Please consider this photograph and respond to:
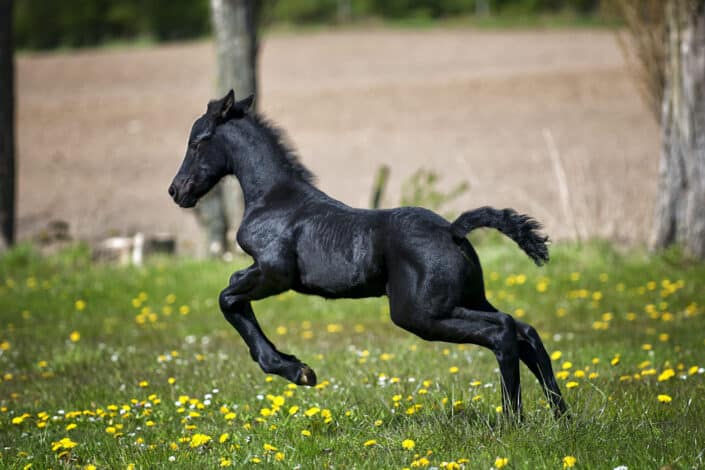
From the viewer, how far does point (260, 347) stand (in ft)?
15.7

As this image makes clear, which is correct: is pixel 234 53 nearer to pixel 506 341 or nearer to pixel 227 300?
pixel 227 300

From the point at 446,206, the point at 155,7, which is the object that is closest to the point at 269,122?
the point at 446,206

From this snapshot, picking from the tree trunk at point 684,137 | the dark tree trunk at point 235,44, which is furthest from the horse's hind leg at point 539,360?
the dark tree trunk at point 235,44

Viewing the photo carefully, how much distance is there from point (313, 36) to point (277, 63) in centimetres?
412

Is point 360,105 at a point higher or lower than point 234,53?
lower

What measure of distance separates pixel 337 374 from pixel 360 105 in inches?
795

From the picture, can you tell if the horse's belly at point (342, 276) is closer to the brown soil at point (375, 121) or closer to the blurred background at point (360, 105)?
the blurred background at point (360, 105)

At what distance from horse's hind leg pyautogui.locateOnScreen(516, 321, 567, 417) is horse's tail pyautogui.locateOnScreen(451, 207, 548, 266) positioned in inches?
16.8

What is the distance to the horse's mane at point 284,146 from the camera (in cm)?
501

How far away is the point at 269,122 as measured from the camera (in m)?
5.10

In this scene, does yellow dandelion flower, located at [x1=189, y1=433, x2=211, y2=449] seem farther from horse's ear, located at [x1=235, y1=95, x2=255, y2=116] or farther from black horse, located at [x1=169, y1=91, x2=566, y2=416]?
horse's ear, located at [x1=235, y1=95, x2=255, y2=116]

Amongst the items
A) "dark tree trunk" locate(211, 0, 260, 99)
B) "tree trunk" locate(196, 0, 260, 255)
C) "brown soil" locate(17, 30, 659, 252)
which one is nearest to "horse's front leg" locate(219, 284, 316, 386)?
"tree trunk" locate(196, 0, 260, 255)

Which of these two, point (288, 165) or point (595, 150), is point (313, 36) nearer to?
point (595, 150)

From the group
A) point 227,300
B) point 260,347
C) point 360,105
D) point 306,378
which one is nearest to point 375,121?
point 360,105
